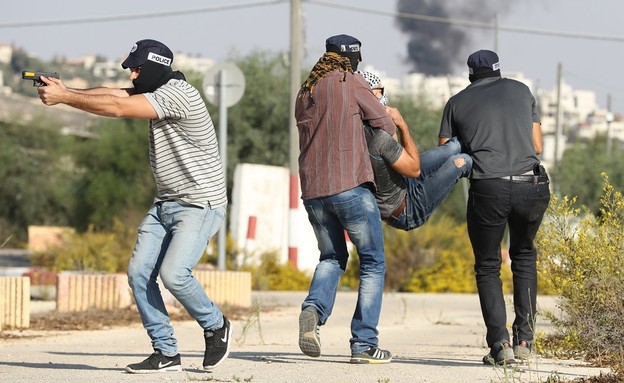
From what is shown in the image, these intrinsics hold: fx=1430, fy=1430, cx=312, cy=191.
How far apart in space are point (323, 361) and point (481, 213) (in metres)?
1.34

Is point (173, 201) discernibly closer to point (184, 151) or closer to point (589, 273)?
point (184, 151)

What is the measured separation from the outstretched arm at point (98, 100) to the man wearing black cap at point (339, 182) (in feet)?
3.29

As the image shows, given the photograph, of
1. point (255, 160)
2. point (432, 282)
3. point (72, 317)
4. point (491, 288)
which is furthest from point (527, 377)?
point (255, 160)

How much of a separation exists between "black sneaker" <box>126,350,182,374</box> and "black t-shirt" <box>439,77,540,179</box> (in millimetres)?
2071

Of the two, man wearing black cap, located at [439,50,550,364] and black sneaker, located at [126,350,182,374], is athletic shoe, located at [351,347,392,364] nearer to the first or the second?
man wearing black cap, located at [439,50,550,364]

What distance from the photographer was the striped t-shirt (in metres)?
7.93

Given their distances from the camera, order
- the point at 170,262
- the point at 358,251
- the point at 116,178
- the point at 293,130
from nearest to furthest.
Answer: the point at 170,262, the point at 358,251, the point at 293,130, the point at 116,178

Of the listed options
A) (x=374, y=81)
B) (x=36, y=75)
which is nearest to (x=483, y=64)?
(x=374, y=81)

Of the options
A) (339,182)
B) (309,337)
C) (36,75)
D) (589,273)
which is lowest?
(309,337)

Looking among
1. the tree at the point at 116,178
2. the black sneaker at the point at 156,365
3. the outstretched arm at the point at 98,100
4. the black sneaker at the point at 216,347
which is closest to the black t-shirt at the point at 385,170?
the black sneaker at the point at 216,347

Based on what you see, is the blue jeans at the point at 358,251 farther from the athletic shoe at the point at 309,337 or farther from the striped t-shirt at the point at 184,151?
the striped t-shirt at the point at 184,151

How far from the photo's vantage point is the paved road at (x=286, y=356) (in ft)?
25.5

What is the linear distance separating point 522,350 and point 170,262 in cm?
219

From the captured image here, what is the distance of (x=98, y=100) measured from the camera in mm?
7488
